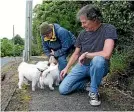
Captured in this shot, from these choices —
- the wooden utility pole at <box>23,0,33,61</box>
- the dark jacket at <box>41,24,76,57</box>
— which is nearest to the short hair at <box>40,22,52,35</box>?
the dark jacket at <box>41,24,76,57</box>

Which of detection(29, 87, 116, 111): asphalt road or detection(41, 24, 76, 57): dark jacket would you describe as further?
detection(41, 24, 76, 57): dark jacket

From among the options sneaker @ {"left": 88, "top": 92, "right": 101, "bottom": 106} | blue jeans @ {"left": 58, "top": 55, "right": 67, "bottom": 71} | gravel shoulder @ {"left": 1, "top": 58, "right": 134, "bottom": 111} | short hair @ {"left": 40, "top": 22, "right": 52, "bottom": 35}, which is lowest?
gravel shoulder @ {"left": 1, "top": 58, "right": 134, "bottom": 111}

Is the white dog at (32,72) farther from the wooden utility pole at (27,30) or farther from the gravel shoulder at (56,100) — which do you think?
the wooden utility pole at (27,30)

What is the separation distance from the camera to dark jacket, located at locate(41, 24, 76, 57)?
6961 millimetres

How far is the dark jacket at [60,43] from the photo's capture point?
6961 mm

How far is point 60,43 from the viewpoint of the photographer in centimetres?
714

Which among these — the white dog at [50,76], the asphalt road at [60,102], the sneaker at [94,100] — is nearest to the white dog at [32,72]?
the white dog at [50,76]

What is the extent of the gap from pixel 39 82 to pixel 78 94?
28.8 inches

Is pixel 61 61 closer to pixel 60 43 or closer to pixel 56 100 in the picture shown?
pixel 60 43

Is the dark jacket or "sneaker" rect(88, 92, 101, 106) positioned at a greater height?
the dark jacket

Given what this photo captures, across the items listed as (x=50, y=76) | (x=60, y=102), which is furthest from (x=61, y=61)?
(x=60, y=102)

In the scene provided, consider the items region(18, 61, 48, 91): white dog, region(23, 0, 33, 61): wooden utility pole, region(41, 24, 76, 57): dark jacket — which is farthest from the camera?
region(23, 0, 33, 61): wooden utility pole

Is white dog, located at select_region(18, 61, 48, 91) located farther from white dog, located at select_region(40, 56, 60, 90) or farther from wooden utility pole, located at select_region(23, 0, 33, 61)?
wooden utility pole, located at select_region(23, 0, 33, 61)

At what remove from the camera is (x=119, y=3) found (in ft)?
25.0
